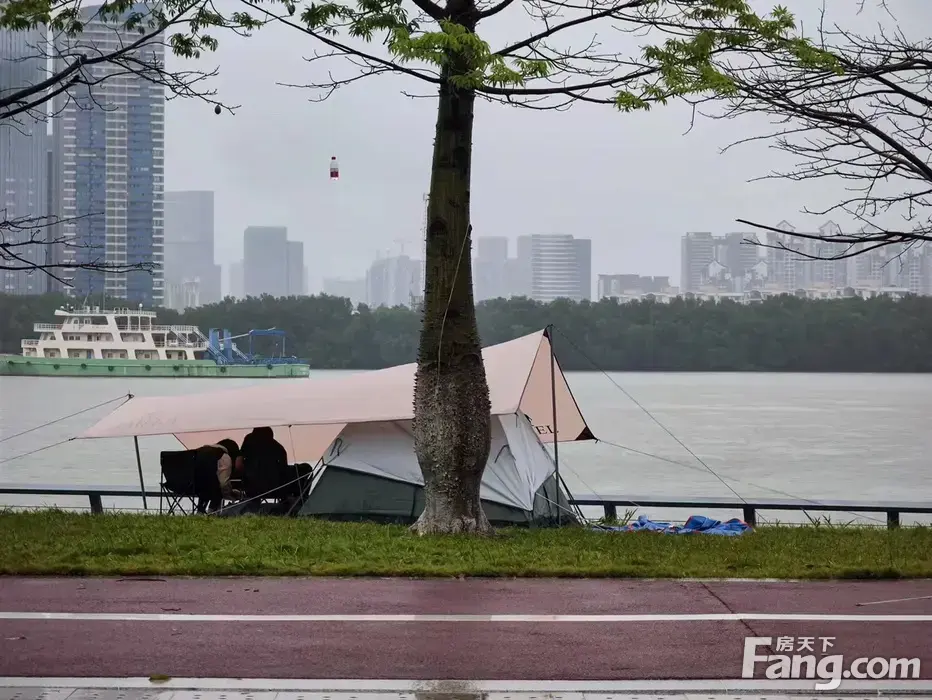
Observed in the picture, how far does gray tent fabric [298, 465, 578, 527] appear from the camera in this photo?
1282 cm

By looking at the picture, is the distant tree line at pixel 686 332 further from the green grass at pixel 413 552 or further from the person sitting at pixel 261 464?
the green grass at pixel 413 552

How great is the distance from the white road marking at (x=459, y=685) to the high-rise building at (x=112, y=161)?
723cm

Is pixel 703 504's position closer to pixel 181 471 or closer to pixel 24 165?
pixel 181 471

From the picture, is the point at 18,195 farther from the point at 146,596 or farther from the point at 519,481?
the point at 146,596

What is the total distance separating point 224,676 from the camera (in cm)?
547

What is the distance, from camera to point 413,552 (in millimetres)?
9070

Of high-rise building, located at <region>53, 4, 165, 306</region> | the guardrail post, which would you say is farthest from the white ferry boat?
the guardrail post

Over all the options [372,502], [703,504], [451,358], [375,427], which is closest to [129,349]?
[375,427]

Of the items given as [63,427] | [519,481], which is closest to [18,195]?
[519,481]

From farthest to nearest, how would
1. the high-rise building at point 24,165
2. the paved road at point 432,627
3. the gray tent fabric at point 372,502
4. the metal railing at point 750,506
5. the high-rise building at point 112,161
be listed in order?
1. the metal railing at point 750,506
2. the gray tent fabric at point 372,502
3. the high-rise building at point 112,161
4. the high-rise building at point 24,165
5. the paved road at point 432,627

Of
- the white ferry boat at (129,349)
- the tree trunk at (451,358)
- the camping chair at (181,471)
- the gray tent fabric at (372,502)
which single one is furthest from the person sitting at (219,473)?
the white ferry boat at (129,349)

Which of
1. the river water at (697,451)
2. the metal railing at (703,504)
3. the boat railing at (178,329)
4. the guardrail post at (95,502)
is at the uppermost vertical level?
the boat railing at (178,329)

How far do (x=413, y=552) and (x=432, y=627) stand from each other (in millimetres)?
2556

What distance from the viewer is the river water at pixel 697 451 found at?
2709cm
